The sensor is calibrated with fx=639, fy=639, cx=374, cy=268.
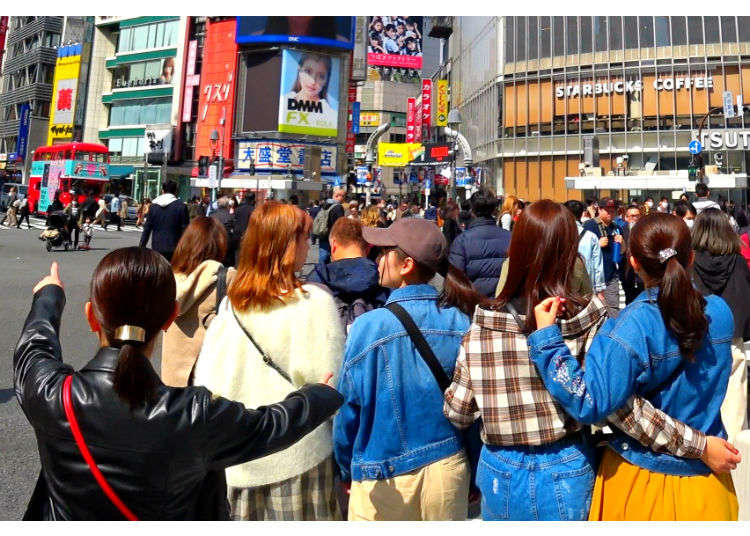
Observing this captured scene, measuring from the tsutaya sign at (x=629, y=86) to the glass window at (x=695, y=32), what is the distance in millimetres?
2129

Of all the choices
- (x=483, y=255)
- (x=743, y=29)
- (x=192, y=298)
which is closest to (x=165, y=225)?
(x=483, y=255)

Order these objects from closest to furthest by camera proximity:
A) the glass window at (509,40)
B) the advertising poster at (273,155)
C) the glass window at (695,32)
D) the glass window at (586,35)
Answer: the glass window at (695,32)
the glass window at (586,35)
the glass window at (509,40)
the advertising poster at (273,155)

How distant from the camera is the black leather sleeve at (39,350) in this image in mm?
1635

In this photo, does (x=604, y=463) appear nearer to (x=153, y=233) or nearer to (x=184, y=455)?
(x=184, y=455)

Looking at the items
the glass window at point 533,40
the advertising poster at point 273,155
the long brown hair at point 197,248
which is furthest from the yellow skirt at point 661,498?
the advertising poster at point 273,155

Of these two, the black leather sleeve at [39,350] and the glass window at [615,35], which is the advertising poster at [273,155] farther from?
the black leather sleeve at [39,350]

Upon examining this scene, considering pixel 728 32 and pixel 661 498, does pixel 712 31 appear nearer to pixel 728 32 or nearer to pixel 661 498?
pixel 728 32

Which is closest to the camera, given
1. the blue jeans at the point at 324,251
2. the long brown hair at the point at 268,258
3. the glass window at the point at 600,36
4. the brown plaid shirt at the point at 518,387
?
the brown plaid shirt at the point at 518,387

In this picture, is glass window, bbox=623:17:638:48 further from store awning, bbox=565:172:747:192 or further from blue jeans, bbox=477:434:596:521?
blue jeans, bbox=477:434:596:521

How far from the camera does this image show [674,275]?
202 cm

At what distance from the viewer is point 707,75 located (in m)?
39.3

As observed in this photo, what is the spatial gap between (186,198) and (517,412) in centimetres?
5746

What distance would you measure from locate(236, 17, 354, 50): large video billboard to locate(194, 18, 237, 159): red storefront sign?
2295 mm

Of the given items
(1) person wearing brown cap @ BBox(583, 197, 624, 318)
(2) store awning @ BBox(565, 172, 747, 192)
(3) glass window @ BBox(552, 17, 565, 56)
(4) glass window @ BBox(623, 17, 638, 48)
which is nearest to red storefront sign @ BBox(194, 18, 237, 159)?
(3) glass window @ BBox(552, 17, 565, 56)
